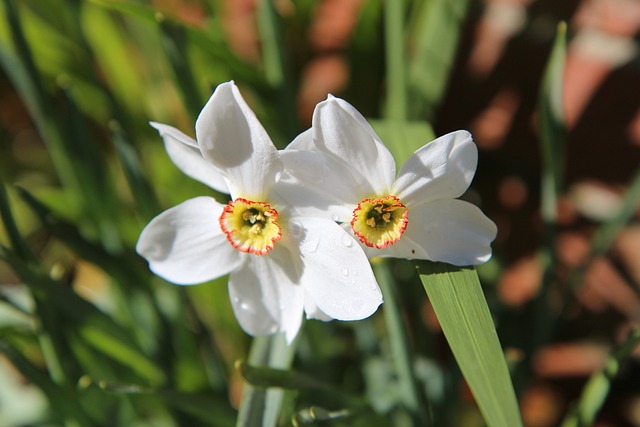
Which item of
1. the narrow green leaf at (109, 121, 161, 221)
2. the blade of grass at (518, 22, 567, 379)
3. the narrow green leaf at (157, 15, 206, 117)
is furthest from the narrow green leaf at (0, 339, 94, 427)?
the blade of grass at (518, 22, 567, 379)

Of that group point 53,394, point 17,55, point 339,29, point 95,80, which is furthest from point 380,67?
point 53,394

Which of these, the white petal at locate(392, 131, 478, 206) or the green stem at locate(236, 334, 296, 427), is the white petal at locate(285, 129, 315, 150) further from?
the green stem at locate(236, 334, 296, 427)

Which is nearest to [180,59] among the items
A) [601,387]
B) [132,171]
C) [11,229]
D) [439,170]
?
[132,171]

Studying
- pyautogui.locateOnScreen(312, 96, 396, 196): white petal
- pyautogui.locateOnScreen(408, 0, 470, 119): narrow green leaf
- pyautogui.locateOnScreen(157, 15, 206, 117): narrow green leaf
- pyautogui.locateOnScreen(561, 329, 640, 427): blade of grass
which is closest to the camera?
pyautogui.locateOnScreen(312, 96, 396, 196): white petal

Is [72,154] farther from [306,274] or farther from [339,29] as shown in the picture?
[339,29]

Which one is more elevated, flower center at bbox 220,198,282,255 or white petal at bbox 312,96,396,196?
white petal at bbox 312,96,396,196

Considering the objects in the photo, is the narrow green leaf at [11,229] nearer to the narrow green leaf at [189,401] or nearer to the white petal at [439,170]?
the narrow green leaf at [189,401]

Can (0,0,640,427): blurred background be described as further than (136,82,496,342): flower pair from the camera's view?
Yes
